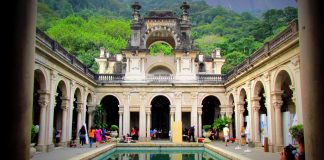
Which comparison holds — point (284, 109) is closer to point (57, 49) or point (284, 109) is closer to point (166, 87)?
point (166, 87)

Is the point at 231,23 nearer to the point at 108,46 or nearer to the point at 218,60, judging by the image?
the point at 108,46

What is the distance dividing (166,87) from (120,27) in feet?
142

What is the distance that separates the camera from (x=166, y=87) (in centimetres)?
2581

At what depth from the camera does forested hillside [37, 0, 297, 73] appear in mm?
51812

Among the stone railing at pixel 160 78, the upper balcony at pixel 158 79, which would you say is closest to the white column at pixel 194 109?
the upper balcony at pixel 158 79

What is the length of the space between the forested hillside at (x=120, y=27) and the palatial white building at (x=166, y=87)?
17489mm

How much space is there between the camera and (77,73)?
19.7 m

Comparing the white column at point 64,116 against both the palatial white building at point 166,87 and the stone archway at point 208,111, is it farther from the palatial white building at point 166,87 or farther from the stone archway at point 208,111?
the stone archway at point 208,111

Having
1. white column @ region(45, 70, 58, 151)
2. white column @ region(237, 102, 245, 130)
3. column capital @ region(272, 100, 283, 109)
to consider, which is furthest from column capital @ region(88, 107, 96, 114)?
column capital @ region(272, 100, 283, 109)

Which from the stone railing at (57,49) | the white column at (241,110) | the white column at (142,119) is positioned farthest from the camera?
the white column at (142,119)

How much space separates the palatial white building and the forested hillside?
17.5 meters

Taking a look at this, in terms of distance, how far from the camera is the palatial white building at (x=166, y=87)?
15367 mm

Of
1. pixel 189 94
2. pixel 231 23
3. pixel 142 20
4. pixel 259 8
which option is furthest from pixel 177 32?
pixel 259 8

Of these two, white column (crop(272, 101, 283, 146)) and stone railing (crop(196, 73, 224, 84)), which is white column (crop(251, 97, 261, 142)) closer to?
white column (crop(272, 101, 283, 146))
